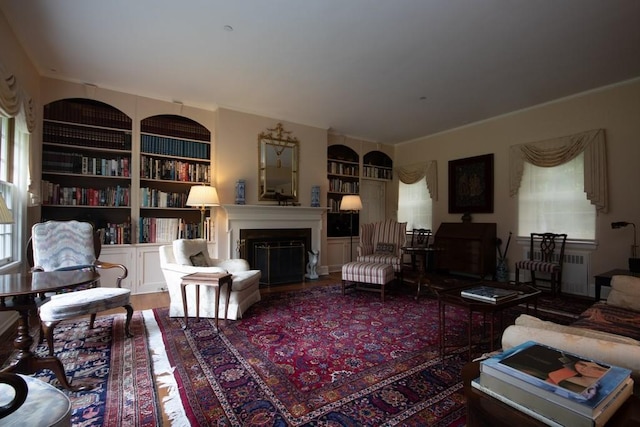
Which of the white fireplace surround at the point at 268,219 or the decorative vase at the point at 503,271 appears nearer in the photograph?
the white fireplace surround at the point at 268,219

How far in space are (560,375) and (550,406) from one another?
9 centimetres

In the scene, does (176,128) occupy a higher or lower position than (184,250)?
higher

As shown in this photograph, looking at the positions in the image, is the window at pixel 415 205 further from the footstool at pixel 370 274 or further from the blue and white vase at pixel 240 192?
the blue and white vase at pixel 240 192

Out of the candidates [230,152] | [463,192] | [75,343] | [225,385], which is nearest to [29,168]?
[75,343]

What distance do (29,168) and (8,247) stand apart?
32.5 inches

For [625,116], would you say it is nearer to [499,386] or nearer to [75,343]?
[499,386]

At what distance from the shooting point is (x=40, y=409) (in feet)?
3.34

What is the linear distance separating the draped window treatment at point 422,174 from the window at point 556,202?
1.56 meters

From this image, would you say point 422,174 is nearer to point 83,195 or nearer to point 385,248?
point 385,248

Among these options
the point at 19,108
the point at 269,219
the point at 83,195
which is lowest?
the point at 269,219

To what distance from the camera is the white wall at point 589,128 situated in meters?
3.85

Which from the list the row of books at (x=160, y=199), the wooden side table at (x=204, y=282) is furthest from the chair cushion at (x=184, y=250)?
the row of books at (x=160, y=199)

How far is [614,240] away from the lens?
3975 mm

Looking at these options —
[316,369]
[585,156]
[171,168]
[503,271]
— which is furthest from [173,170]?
[585,156]
